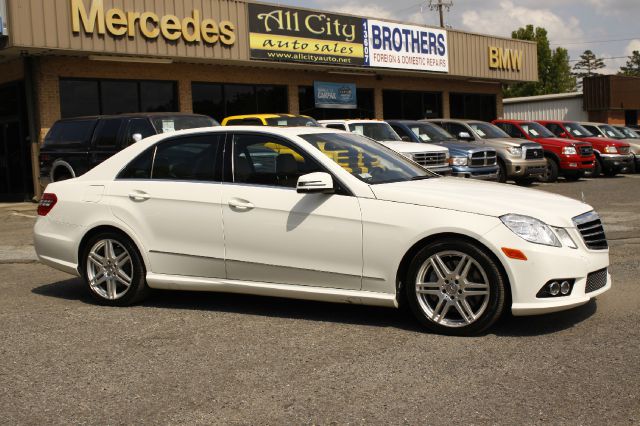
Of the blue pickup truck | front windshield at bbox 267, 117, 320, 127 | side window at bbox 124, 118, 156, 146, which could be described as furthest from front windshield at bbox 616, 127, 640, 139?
side window at bbox 124, 118, 156, 146

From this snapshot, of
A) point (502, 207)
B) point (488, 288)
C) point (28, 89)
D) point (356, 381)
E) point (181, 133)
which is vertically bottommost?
point (356, 381)

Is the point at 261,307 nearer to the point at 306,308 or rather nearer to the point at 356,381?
the point at 306,308

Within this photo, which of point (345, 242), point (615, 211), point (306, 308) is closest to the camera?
point (345, 242)

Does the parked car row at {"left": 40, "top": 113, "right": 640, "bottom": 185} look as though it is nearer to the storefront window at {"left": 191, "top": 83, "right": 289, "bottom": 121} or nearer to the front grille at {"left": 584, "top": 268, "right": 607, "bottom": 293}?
the storefront window at {"left": 191, "top": 83, "right": 289, "bottom": 121}

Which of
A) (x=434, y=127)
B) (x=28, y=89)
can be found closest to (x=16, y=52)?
(x=28, y=89)

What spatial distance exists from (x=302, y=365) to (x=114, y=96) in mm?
17528

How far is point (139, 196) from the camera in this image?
22.0ft

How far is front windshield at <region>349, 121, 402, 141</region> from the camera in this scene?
663 inches

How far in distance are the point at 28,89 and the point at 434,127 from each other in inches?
409

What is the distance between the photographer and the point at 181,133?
6.77 m

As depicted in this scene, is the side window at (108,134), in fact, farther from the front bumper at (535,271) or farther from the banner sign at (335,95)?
the banner sign at (335,95)

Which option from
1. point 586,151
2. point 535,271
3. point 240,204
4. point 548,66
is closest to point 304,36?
point 586,151

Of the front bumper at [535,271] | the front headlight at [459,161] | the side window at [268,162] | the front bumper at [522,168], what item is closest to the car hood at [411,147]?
the front headlight at [459,161]

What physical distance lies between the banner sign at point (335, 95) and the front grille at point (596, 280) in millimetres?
21251
